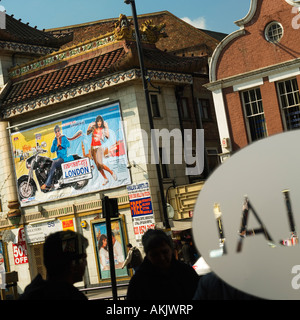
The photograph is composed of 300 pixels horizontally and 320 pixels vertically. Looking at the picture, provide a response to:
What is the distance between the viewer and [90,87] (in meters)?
30.5

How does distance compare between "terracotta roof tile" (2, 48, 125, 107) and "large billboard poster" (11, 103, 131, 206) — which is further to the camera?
"terracotta roof tile" (2, 48, 125, 107)

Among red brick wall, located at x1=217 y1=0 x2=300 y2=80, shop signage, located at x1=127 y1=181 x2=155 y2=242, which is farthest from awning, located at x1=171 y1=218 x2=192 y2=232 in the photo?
red brick wall, located at x1=217 y1=0 x2=300 y2=80

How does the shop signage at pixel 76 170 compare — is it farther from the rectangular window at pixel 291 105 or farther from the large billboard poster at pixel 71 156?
the rectangular window at pixel 291 105

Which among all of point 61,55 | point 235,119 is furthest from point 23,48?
point 235,119

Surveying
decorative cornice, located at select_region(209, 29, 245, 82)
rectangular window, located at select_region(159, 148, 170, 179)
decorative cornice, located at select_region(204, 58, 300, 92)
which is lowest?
rectangular window, located at select_region(159, 148, 170, 179)

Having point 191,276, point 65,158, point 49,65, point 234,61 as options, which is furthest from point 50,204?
point 191,276

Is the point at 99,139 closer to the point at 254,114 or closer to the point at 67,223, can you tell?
the point at 67,223

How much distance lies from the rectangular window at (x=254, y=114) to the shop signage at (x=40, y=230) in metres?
10.6

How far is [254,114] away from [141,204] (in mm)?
6319

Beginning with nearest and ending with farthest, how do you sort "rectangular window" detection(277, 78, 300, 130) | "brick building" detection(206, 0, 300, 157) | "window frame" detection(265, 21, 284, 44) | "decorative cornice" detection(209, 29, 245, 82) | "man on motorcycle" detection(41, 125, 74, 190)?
"rectangular window" detection(277, 78, 300, 130) → "brick building" detection(206, 0, 300, 157) → "window frame" detection(265, 21, 284, 44) → "decorative cornice" detection(209, 29, 245, 82) → "man on motorcycle" detection(41, 125, 74, 190)

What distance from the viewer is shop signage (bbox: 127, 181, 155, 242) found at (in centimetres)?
2895

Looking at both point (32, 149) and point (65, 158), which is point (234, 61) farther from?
point (32, 149)

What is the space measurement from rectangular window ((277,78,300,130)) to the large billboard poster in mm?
7395

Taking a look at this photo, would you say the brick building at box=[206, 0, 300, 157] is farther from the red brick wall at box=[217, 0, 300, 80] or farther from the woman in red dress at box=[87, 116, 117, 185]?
the woman in red dress at box=[87, 116, 117, 185]
